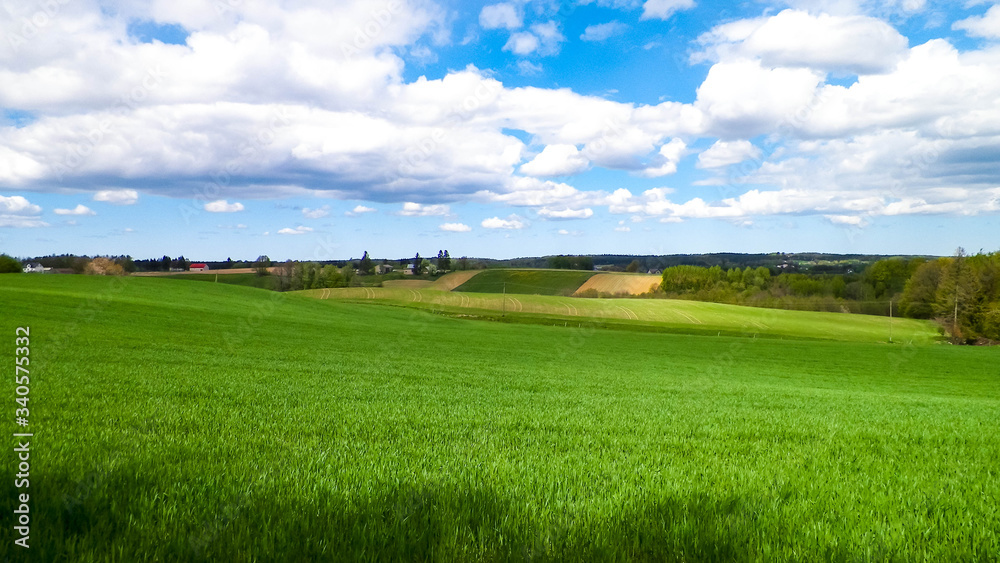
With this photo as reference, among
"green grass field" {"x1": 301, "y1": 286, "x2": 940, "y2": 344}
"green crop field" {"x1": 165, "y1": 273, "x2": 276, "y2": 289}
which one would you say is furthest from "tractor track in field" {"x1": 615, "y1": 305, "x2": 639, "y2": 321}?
"green crop field" {"x1": 165, "y1": 273, "x2": 276, "y2": 289}

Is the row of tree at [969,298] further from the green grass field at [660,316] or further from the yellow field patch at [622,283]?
the yellow field patch at [622,283]

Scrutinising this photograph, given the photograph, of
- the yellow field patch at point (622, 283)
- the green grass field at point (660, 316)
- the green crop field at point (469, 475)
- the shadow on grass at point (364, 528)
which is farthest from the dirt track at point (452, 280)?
the shadow on grass at point (364, 528)

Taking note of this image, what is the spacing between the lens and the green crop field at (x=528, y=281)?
123m

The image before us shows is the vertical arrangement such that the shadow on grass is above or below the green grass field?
above

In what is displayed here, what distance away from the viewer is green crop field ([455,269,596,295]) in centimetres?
12269

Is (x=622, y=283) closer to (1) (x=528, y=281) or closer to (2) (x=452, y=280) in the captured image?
(1) (x=528, y=281)

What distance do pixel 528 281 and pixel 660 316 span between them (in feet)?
144

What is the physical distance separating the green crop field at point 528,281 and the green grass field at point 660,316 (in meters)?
18.7

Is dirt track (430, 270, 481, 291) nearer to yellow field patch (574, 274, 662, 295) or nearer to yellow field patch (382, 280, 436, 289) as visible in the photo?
yellow field patch (382, 280, 436, 289)

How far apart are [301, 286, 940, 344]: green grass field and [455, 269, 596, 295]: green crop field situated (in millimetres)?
18706

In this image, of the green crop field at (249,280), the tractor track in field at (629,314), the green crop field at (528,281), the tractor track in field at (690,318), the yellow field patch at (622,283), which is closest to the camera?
the tractor track in field at (690,318)

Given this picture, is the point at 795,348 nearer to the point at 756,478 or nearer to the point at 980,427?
the point at 980,427

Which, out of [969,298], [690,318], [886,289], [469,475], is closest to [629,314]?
[690,318]

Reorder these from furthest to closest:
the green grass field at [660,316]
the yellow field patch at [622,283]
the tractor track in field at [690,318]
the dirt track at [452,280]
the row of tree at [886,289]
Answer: the yellow field patch at [622,283], the dirt track at [452,280], the tractor track in field at [690,318], the green grass field at [660,316], the row of tree at [886,289]
